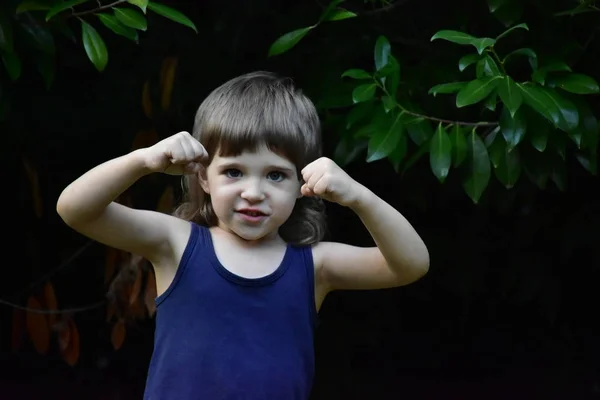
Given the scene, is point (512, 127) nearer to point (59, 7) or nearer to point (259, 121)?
point (259, 121)

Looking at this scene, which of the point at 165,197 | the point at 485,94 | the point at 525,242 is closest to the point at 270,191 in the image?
the point at 485,94

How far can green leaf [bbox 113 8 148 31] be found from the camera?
9.92 ft

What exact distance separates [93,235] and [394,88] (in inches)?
38.4

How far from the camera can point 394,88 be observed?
314cm

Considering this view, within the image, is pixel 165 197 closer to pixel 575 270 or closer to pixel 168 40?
pixel 168 40

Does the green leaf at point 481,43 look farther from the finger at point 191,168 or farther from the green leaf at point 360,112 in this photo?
the finger at point 191,168

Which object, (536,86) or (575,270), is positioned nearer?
(536,86)

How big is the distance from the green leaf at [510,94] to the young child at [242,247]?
1.54 feet

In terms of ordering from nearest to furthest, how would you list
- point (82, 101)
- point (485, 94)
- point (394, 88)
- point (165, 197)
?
point (485, 94), point (394, 88), point (165, 197), point (82, 101)

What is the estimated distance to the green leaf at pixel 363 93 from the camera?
3.10 metres

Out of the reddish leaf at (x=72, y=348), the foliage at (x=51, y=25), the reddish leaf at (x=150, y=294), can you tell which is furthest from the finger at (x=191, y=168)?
the reddish leaf at (x=72, y=348)

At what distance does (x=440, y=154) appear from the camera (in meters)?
3.08

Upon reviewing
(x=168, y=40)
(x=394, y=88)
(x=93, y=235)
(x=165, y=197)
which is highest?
(x=168, y=40)

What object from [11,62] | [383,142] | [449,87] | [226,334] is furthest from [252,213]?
[11,62]
